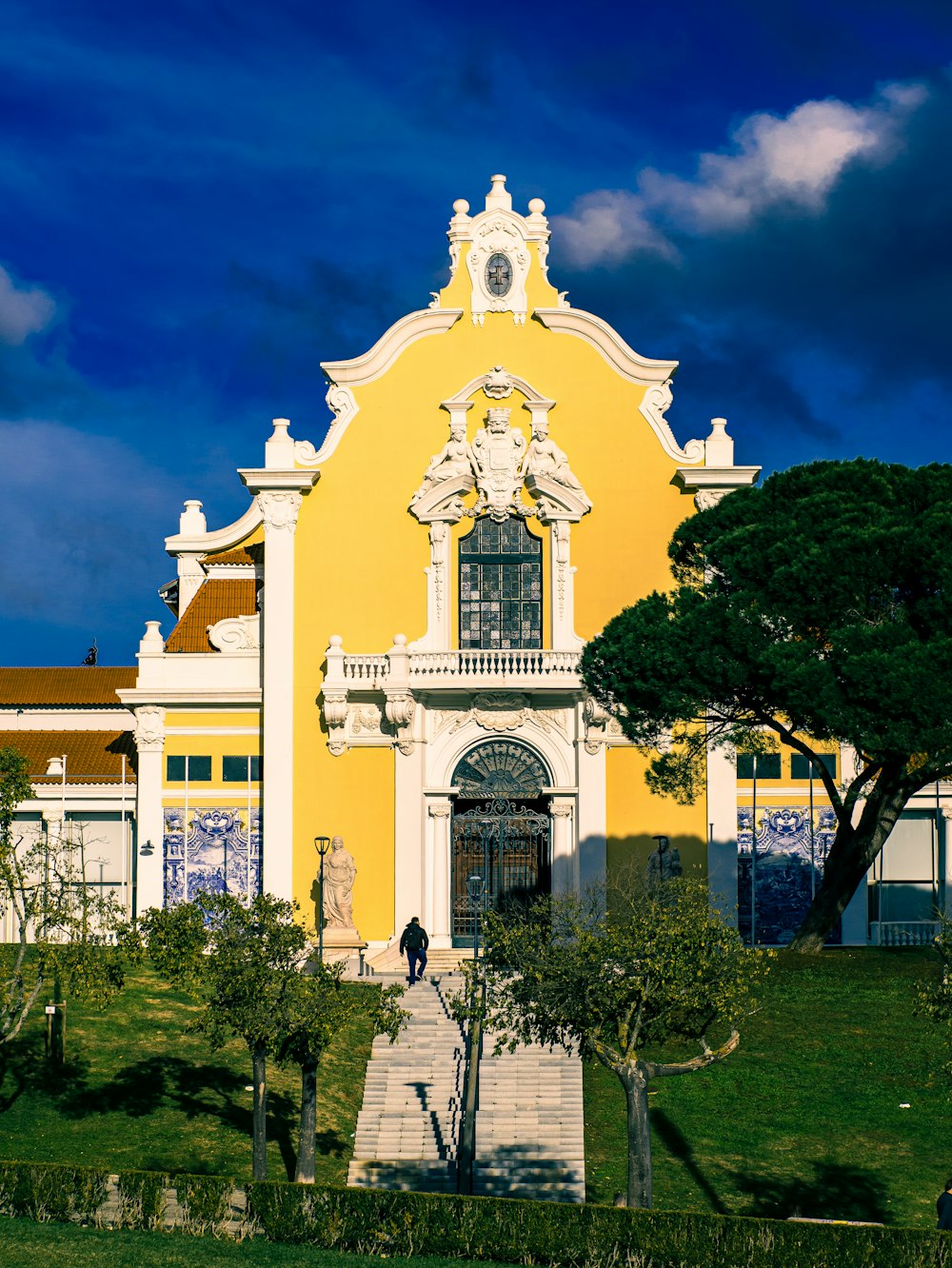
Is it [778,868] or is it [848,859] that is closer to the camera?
[848,859]

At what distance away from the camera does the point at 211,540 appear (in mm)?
47406

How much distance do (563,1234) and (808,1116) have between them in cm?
842

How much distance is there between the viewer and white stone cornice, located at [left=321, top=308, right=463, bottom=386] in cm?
4472

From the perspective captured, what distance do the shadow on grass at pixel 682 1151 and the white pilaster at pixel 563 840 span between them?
11.8 meters

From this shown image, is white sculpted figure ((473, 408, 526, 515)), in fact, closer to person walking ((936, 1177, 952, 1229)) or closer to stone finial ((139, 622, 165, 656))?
stone finial ((139, 622, 165, 656))

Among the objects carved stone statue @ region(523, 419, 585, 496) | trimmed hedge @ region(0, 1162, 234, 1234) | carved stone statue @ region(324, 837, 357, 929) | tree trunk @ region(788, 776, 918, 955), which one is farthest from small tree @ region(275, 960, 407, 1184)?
carved stone statue @ region(523, 419, 585, 496)

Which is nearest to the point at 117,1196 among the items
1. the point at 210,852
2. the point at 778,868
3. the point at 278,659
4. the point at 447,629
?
the point at 210,852

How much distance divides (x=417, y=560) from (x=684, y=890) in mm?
15696

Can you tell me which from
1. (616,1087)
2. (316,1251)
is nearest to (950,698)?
(616,1087)

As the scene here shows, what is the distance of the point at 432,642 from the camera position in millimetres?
43688

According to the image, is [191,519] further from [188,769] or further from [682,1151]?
[682,1151]

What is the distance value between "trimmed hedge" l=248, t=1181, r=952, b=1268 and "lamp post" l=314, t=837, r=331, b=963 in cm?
1329

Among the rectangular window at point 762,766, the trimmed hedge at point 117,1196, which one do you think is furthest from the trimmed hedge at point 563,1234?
the rectangular window at point 762,766

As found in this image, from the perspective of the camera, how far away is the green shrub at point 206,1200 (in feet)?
81.8
